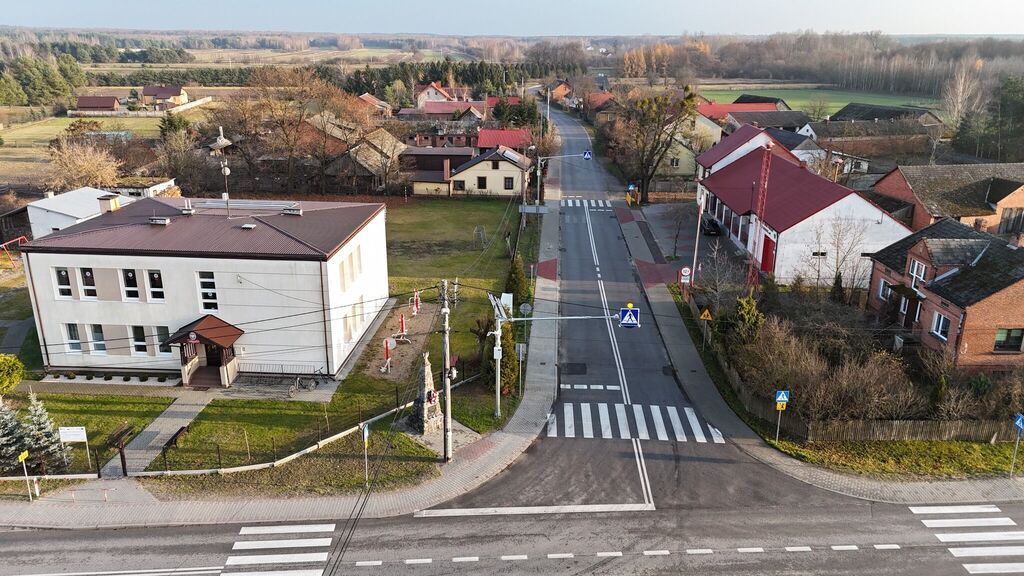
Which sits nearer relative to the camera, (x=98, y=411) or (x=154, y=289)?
(x=98, y=411)

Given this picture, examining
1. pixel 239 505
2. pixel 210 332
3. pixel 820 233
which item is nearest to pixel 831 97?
pixel 820 233

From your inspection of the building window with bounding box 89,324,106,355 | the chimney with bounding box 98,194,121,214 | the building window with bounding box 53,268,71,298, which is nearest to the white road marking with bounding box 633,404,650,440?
the building window with bounding box 89,324,106,355

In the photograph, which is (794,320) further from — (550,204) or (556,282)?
(550,204)

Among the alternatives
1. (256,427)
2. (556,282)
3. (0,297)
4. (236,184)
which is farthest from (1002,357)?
(236,184)

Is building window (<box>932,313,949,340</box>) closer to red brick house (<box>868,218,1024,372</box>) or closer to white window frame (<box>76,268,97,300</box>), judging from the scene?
red brick house (<box>868,218,1024,372</box>)

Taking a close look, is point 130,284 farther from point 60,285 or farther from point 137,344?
point 60,285

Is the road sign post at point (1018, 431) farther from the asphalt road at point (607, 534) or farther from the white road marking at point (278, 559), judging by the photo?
the white road marking at point (278, 559)
